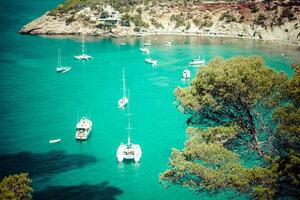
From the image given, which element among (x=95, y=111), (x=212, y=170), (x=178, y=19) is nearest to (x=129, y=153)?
(x=95, y=111)

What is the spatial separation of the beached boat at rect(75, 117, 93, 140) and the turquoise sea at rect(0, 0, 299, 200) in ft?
3.63

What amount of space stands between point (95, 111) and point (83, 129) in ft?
37.1

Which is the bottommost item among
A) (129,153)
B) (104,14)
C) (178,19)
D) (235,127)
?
(129,153)

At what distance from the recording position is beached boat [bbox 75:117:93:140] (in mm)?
60672

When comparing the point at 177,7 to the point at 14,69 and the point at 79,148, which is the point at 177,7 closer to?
the point at 14,69

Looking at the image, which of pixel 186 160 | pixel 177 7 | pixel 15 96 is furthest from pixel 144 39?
pixel 186 160

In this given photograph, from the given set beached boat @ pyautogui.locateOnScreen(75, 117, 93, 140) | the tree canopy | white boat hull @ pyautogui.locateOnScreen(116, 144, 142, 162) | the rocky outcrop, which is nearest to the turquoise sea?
white boat hull @ pyautogui.locateOnScreen(116, 144, 142, 162)

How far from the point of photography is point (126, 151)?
2126 inches

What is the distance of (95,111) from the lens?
241 ft

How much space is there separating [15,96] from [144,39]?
6796 cm

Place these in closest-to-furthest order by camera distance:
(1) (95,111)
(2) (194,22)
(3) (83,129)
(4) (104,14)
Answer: (3) (83,129) → (1) (95,111) → (2) (194,22) → (4) (104,14)

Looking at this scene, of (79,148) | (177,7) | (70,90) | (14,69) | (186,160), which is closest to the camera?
(186,160)

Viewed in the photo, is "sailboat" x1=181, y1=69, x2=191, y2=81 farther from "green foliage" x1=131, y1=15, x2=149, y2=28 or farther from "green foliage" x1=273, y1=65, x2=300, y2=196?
"green foliage" x1=273, y1=65, x2=300, y2=196

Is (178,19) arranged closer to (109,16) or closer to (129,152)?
(109,16)
